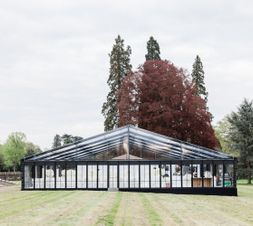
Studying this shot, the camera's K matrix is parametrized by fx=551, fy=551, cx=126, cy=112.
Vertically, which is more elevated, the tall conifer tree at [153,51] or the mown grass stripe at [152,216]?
the tall conifer tree at [153,51]

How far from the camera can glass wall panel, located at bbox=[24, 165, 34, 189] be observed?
3078 centimetres

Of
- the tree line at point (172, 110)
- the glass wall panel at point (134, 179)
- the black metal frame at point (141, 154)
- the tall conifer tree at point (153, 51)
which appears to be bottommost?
the glass wall panel at point (134, 179)

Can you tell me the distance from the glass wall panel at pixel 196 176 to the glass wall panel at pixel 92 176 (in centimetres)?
538

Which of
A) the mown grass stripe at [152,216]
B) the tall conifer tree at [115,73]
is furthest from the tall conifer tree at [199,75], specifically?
the mown grass stripe at [152,216]

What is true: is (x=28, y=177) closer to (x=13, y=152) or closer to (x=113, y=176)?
(x=113, y=176)

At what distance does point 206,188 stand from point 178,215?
14.2 meters

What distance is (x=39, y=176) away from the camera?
102ft

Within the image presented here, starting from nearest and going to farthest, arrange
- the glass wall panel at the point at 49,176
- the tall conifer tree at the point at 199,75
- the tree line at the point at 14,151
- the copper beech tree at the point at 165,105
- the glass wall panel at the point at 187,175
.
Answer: the glass wall panel at the point at 187,175, the glass wall panel at the point at 49,176, the copper beech tree at the point at 165,105, the tall conifer tree at the point at 199,75, the tree line at the point at 14,151

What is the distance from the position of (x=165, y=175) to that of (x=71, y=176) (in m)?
5.19

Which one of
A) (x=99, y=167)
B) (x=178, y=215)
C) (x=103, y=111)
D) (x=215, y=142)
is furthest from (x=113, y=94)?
(x=178, y=215)

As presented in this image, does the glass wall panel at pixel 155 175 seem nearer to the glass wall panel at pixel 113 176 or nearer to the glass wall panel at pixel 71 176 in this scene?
the glass wall panel at pixel 113 176

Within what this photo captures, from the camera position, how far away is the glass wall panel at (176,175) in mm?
29906

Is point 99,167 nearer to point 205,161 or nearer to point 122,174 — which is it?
point 122,174

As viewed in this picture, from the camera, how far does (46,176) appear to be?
3061cm
